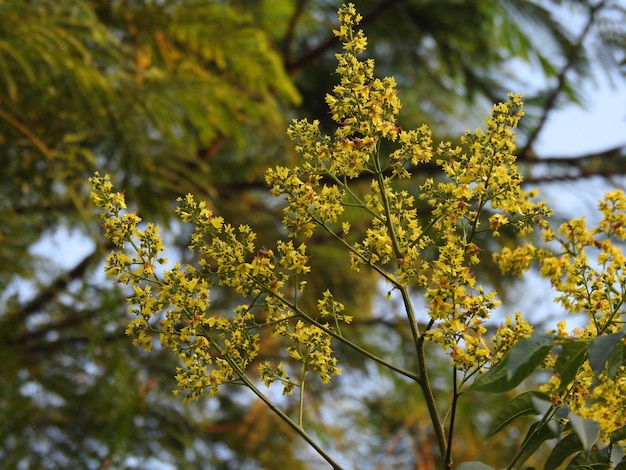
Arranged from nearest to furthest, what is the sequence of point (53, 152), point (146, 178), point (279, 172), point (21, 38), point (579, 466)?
point (579, 466)
point (279, 172)
point (21, 38)
point (53, 152)
point (146, 178)

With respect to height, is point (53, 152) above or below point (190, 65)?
below

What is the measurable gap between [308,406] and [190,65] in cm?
222

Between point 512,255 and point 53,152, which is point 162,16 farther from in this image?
point 512,255

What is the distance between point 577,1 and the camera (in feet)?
12.3

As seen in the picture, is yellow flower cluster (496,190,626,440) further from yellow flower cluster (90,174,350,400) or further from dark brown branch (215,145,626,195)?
dark brown branch (215,145,626,195)

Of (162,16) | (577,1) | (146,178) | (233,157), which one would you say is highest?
(233,157)

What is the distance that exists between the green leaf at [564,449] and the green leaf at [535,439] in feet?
0.10

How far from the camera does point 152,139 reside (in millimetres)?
3379

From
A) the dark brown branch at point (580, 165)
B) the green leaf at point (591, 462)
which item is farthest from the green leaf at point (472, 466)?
the dark brown branch at point (580, 165)

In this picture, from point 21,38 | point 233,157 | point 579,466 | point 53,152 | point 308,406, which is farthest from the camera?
point 233,157

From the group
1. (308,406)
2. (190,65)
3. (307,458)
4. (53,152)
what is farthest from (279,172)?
(307,458)

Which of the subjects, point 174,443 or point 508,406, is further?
point 174,443

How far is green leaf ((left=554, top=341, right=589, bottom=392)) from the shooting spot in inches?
39.4

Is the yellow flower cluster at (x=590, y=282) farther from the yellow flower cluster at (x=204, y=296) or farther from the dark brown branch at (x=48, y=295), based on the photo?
the dark brown branch at (x=48, y=295)
